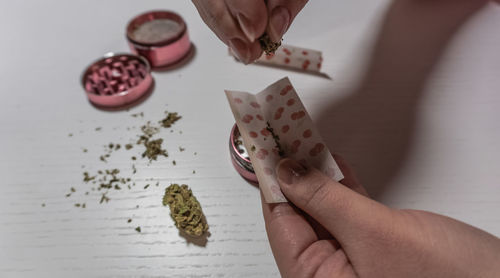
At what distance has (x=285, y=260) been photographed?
716mm

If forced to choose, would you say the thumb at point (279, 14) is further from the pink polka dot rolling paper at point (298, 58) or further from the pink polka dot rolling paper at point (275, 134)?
the pink polka dot rolling paper at point (298, 58)

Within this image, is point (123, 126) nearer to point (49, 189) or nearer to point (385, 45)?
point (49, 189)

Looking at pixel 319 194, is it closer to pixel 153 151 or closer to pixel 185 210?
pixel 185 210

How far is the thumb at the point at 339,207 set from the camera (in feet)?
2.07

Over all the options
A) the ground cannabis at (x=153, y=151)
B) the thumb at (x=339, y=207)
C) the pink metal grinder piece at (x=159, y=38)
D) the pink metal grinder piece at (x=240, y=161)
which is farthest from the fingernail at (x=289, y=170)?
the pink metal grinder piece at (x=159, y=38)

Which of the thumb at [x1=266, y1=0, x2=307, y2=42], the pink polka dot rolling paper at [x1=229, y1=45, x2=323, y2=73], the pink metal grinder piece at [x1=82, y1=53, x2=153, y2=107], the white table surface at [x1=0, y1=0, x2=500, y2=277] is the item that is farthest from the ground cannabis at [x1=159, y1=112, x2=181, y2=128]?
the thumb at [x1=266, y1=0, x2=307, y2=42]

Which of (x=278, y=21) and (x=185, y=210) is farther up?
(x=278, y=21)

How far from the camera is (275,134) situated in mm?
887

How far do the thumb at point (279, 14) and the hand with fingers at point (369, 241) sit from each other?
12.1 inches

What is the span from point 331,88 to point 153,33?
69cm

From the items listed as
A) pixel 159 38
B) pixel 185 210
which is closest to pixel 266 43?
pixel 185 210

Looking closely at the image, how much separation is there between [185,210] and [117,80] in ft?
1.93

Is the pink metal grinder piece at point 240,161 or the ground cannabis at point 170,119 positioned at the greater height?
the pink metal grinder piece at point 240,161

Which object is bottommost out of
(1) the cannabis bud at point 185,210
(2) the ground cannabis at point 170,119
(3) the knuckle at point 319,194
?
(1) the cannabis bud at point 185,210
